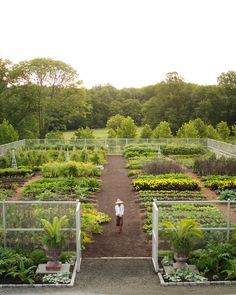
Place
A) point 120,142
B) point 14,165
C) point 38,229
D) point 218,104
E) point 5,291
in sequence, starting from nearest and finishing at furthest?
point 5,291 < point 38,229 < point 14,165 < point 120,142 < point 218,104

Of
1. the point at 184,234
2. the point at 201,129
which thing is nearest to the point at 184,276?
the point at 184,234

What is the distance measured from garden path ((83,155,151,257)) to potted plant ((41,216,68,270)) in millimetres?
1866

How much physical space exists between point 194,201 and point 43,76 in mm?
41577

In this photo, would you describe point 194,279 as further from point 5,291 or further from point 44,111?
point 44,111

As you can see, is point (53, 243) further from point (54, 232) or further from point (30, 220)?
point (30, 220)

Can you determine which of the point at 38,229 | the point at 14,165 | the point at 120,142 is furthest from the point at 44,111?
the point at 38,229

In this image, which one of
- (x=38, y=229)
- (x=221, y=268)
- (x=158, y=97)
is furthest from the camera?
(x=158, y=97)

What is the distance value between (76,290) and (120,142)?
115 feet

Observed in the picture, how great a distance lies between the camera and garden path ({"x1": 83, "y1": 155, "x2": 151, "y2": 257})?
12481 mm

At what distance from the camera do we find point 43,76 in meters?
49.9

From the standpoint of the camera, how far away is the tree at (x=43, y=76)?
48969 millimetres

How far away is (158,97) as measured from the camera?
245 ft

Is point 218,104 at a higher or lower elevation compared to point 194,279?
higher

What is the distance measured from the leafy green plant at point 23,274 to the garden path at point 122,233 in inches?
92.6
